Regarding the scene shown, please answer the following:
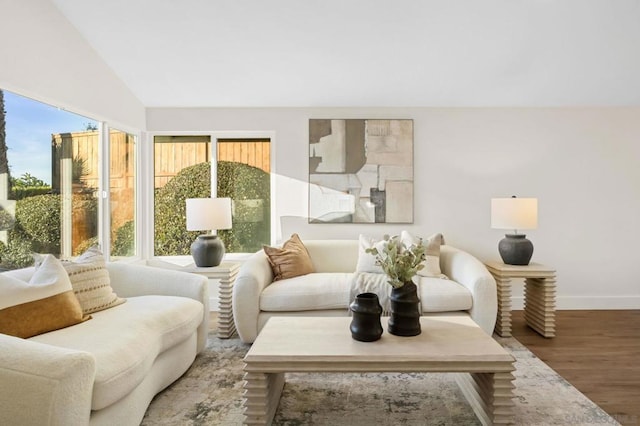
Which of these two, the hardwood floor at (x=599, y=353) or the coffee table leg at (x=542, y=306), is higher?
the coffee table leg at (x=542, y=306)

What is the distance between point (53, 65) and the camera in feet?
9.30

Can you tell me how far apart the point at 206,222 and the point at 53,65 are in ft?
5.34

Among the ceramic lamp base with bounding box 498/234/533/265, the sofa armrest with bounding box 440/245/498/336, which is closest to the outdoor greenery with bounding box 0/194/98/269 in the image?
the sofa armrest with bounding box 440/245/498/336

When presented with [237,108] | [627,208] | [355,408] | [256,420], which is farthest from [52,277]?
[627,208]

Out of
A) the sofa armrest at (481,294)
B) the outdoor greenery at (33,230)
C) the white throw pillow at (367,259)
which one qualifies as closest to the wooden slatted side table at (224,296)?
the outdoor greenery at (33,230)

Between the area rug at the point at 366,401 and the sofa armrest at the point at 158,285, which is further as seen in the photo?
the sofa armrest at the point at 158,285

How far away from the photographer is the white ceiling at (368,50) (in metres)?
2.87

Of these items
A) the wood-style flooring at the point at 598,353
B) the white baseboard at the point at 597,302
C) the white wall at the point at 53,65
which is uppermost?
the white wall at the point at 53,65

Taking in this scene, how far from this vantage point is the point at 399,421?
6.65 ft

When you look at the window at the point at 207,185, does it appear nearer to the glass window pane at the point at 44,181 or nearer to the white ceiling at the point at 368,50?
the white ceiling at the point at 368,50

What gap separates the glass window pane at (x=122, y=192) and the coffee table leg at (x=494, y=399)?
11.1 feet

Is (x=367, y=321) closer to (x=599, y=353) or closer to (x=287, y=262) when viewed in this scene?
(x=287, y=262)

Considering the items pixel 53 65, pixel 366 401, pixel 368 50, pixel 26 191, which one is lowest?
pixel 366 401

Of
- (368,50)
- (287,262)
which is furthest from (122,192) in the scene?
(368,50)
